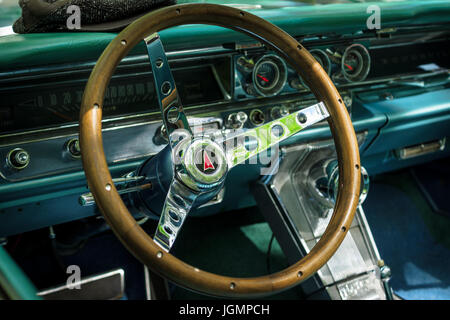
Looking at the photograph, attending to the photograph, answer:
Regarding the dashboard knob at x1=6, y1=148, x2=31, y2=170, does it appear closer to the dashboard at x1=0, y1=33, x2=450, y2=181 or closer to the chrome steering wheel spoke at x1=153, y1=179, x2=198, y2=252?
the dashboard at x1=0, y1=33, x2=450, y2=181

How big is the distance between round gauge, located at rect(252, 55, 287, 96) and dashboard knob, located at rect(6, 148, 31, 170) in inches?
28.1

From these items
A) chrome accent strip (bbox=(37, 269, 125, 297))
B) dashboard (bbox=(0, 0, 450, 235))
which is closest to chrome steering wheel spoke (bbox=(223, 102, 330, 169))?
dashboard (bbox=(0, 0, 450, 235))

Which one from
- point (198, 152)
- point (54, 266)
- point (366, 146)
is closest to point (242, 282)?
point (198, 152)

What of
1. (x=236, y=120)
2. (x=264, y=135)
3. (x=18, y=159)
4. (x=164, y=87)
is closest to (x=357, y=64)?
(x=236, y=120)

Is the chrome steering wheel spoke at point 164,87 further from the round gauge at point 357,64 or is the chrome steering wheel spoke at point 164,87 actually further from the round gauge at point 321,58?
the round gauge at point 357,64

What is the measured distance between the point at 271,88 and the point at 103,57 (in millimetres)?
699

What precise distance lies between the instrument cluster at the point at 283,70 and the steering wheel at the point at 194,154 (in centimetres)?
30

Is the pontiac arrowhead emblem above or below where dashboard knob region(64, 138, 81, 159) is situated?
above

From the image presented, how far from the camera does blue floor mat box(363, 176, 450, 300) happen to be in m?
1.76

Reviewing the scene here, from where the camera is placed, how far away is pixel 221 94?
4.28 feet

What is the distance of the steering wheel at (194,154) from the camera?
0.67 meters

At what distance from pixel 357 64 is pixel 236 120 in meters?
0.58

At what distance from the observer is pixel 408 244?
6.45ft

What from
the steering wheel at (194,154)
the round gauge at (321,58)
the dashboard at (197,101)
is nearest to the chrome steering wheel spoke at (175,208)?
the steering wheel at (194,154)
